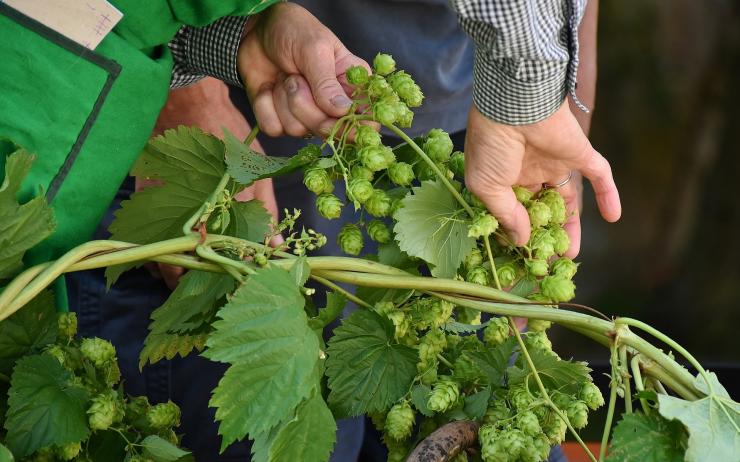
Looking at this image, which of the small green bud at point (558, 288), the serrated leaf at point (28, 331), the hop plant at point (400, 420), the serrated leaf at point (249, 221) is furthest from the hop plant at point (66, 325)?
the small green bud at point (558, 288)

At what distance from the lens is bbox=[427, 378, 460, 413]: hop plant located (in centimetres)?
67

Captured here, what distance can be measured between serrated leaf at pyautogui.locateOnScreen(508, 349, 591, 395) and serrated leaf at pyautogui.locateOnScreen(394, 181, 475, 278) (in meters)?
0.08

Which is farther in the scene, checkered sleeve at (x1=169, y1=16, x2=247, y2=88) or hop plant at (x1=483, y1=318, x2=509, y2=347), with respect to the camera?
checkered sleeve at (x1=169, y1=16, x2=247, y2=88)

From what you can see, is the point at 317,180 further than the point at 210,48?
No

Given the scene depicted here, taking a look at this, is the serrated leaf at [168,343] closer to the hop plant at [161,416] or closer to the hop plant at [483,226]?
the hop plant at [161,416]

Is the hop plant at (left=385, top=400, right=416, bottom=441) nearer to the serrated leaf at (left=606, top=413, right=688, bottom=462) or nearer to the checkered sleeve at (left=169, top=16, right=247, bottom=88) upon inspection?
the serrated leaf at (left=606, top=413, right=688, bottom=462)

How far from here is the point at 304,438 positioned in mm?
607

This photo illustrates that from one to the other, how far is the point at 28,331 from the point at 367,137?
0.28 m

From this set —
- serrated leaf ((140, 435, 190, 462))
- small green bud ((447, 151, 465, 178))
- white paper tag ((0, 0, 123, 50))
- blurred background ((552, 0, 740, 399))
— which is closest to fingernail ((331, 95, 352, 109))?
small green bud ((447, 151, 465, 178))

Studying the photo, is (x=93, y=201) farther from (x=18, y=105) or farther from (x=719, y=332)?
(x=719, y=332)

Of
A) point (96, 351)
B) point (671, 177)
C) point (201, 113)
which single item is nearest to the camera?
point (96, 351)

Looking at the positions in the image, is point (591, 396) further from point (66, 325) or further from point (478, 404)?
point (66, 325)

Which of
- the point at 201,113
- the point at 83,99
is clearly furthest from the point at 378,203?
the point at 201,113

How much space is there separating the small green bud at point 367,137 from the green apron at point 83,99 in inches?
5.4
